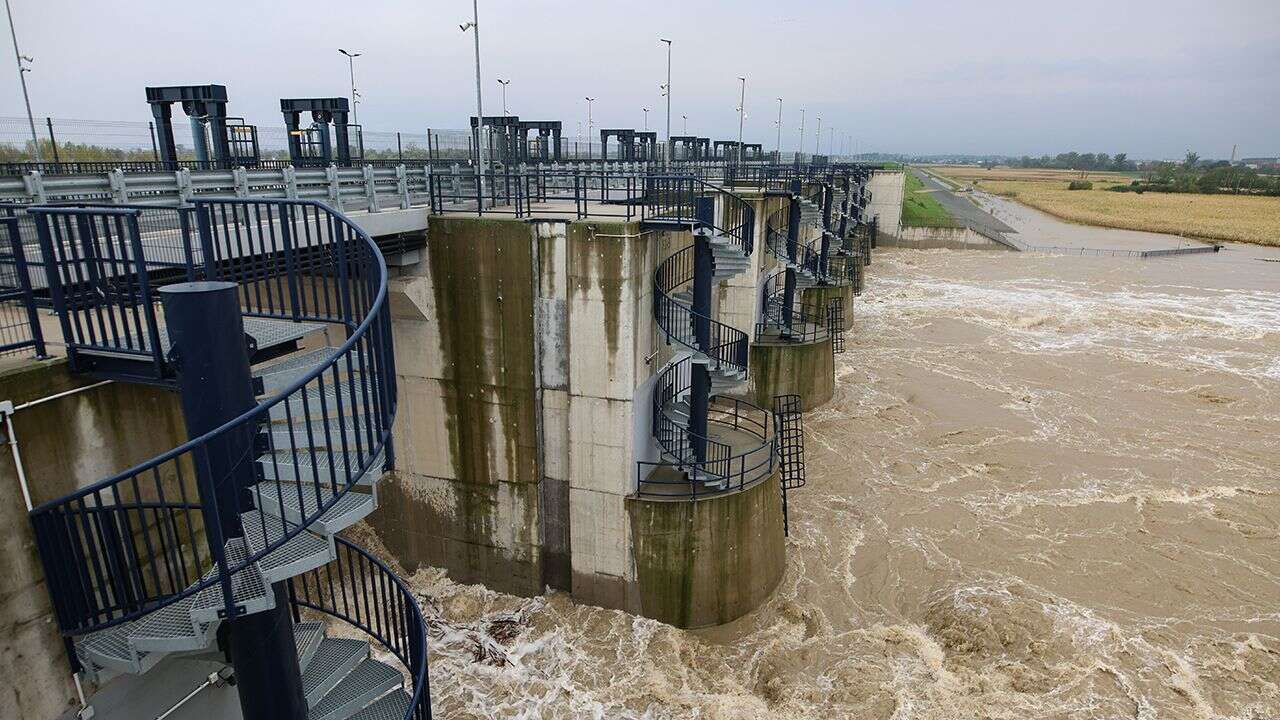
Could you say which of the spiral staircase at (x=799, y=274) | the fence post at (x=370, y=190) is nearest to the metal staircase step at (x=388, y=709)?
the fence post at (x=370, y=190)

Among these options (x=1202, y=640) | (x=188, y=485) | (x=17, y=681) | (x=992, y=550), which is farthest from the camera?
(x=992, y=550)

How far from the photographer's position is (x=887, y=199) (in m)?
60.4

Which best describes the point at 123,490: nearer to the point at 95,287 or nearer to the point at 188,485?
the point at 188,485

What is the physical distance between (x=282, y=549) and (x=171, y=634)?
916 mm

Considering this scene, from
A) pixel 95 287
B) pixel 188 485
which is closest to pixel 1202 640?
pixel 188 485

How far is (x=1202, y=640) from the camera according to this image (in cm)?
1256

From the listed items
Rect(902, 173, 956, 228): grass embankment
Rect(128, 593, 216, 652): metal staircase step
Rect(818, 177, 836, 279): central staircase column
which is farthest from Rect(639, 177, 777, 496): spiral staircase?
Rect(902, 173, 956, 228): grass embankment

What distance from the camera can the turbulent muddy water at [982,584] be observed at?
11117 mm

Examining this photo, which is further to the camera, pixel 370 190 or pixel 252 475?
pixel 370 190

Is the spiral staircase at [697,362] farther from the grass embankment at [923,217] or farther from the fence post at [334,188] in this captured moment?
the grass embankment at [923,217]

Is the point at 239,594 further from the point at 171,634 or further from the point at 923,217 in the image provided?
the point at 923,217

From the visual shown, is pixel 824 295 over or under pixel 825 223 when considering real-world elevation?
under

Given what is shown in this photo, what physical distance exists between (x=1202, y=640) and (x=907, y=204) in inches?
2692

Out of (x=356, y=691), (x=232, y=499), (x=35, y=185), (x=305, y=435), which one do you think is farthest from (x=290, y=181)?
(x=356, y=691)
